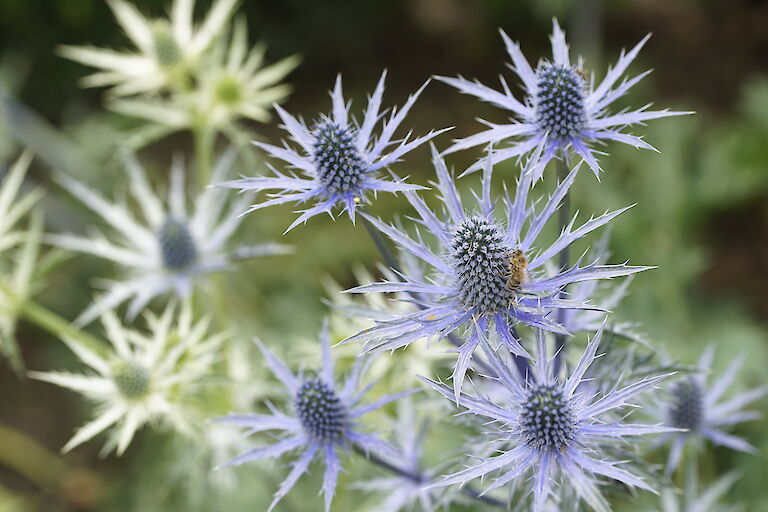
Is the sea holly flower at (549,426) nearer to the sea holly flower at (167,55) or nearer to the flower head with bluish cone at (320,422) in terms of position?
the flower head with bluish cone at (320,422)

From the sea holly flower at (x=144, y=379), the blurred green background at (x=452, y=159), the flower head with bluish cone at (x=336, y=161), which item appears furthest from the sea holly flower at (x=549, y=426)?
the blurred green background at (x=452, y=159)

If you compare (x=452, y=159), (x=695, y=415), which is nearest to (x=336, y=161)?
(x=695, y=415)

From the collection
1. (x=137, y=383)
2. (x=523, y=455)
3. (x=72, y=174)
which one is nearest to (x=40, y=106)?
(x=72, y=174)

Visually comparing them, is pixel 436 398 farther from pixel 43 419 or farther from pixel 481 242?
pixel 43 419

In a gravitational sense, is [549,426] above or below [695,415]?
below

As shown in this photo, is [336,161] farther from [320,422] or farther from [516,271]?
[320,422]

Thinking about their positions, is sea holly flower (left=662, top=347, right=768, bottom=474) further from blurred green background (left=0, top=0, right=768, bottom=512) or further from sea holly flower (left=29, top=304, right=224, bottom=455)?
sea holly flower (left=29, top=304, right=224, bottom=455)
